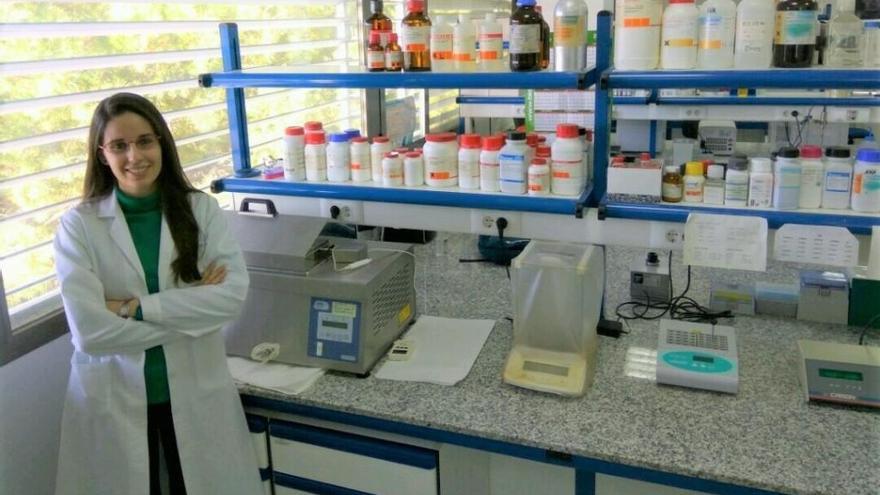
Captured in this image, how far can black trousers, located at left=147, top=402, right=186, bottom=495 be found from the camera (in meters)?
1.69

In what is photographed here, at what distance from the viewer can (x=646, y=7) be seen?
1654mm

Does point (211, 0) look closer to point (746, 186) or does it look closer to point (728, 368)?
point (746, 186)

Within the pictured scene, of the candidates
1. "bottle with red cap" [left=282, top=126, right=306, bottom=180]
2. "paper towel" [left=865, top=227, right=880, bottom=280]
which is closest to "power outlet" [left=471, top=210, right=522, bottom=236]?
"bottle with red cap" [left=282, top=126, right=306, bottom=180]

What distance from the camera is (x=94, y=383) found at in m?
1.61

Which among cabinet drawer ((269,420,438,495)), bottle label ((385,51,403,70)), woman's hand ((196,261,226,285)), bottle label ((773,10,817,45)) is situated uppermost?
bottle label ((773,10,817,45))

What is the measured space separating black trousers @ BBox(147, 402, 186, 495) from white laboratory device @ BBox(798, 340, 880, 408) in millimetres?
1516

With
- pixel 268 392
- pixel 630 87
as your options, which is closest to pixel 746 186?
pixel 630 87

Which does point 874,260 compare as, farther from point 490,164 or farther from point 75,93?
point 75,93

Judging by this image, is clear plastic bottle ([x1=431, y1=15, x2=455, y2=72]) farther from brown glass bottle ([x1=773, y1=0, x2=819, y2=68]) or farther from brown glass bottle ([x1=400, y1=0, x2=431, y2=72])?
brown glass bottle ([x1=773, y1=0, x2=819, y2=68])

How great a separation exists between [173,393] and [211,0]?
139 centimetres

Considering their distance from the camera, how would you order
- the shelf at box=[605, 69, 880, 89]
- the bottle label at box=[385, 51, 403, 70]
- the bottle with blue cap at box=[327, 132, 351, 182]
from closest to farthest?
the shelf at box=[605, 69, 880, 89], the bottle label at box=[385, 51, 403, 70], the bottle with blue cap at box=[327, 132, 351, 182]

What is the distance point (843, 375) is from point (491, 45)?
1.17 m

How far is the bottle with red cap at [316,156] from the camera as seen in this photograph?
83.0 inches

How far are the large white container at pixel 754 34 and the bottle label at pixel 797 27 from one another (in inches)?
0.9
